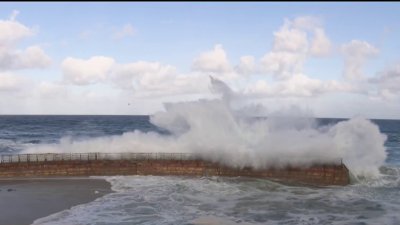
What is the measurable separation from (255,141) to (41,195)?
1575 centimetres

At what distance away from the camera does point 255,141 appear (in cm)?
3195

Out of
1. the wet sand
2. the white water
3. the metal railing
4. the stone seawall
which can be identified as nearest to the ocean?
the white water

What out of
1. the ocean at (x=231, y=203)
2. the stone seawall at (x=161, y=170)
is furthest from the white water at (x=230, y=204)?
the stone seawall at (x=161, y=170)

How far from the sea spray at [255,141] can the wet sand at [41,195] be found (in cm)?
847

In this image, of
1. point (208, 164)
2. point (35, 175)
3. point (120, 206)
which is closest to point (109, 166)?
point (35, 175)

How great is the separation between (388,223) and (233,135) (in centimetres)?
1711

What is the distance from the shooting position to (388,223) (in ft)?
54.1

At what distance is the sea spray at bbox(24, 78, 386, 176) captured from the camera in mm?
28256

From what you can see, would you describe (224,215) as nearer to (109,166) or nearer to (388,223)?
(388,223)

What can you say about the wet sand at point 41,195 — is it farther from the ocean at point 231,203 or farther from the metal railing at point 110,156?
the metal railing at point 110,156

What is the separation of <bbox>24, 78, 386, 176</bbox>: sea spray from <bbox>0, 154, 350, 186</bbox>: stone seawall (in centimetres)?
68

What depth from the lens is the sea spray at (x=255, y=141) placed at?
1112 inches

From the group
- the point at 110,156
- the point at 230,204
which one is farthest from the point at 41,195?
the point at 110,156

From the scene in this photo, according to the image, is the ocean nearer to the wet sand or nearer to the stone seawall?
the wet sand
